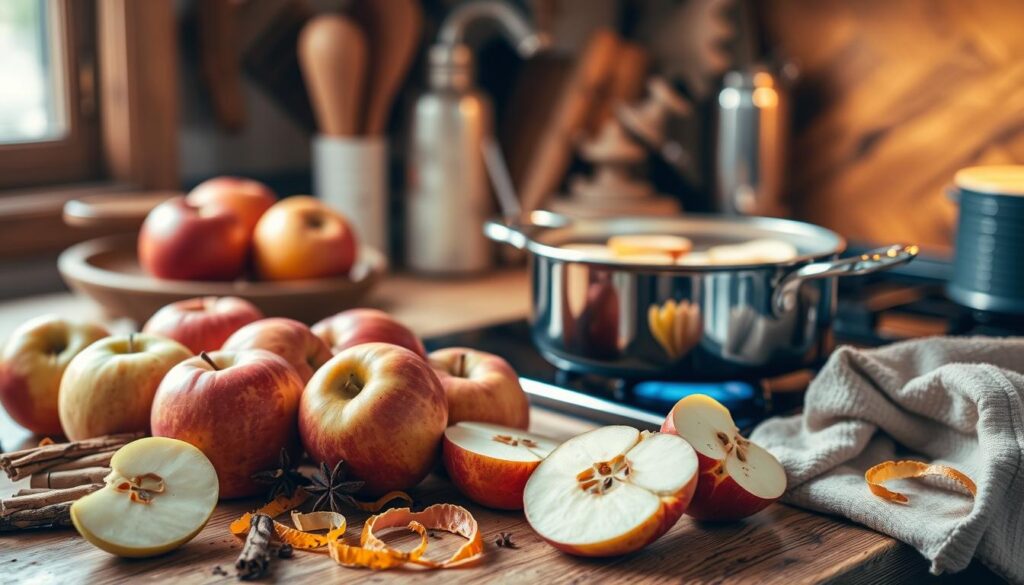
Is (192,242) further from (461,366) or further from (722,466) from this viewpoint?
(722,466)

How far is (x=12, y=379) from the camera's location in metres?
0.96

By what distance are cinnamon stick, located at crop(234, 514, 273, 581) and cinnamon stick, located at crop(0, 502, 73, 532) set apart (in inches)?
4.9

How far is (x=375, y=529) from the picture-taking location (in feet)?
2.59

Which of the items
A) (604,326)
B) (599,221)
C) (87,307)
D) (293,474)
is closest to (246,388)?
(293,474)

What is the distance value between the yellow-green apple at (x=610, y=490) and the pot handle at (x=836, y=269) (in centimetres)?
26

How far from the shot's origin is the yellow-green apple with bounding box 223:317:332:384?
36.3 inches

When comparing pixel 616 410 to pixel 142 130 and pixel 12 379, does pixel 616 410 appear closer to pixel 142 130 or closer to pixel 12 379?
pixel 12 379

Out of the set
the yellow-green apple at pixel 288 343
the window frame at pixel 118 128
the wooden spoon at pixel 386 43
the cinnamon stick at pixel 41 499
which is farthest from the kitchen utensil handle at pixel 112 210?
the cinnamon stick at pixel 41 499

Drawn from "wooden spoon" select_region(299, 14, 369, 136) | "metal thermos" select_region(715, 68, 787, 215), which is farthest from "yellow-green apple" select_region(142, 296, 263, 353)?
"metal thermos" select_region(715, 68, 787, 215)

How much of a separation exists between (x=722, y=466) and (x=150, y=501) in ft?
1.21

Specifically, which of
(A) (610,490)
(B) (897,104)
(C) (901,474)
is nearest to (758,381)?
(C) (901,474)

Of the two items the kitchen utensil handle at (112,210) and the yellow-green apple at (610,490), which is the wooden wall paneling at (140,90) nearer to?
the kitchen utensil handle at (112,210)

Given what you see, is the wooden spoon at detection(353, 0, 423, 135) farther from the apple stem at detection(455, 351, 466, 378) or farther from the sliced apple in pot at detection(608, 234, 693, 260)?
the apple stem at detection(455, 351, 466, 378)

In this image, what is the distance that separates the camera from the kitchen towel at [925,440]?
786mm
